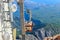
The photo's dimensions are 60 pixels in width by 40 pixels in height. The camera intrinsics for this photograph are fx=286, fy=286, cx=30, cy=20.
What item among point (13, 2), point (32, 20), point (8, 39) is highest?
point (13, 2)

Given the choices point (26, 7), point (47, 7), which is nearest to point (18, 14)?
point (26, 7)

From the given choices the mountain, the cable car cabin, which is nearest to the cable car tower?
the mountain

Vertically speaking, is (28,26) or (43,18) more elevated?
(43,18)

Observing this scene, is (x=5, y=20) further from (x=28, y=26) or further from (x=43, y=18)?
(x=43, y=18)

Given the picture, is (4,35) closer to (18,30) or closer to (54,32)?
(18,30)

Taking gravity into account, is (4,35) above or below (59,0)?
below

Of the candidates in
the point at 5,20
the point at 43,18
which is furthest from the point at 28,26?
the point at 5,20

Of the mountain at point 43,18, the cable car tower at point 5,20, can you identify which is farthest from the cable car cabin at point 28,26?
the cable car tower at point 5,20

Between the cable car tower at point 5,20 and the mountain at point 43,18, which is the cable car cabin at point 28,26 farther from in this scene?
the cable car tower at point 5,20

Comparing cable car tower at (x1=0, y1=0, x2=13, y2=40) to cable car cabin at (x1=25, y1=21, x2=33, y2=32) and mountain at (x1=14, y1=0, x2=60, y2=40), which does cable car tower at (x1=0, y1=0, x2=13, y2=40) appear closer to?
mountain at (x1=14, y1=0, x2=60, y2=40)
